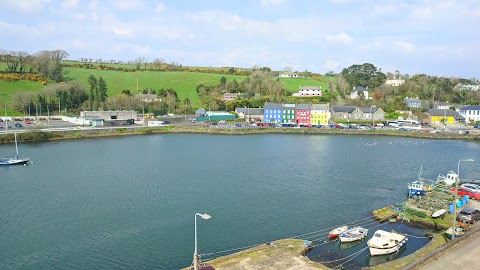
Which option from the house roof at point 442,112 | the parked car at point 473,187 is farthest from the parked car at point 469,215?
the house roof at point 442,112

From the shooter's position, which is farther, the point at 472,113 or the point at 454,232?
the point at 472,113

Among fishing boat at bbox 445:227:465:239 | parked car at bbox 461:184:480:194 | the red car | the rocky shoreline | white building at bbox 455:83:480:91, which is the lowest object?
fishing boat at bbox 445:227:465:239

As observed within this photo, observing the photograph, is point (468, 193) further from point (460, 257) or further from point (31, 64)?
point (31, 64)

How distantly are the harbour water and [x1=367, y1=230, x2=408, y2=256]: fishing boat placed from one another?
9.49ft

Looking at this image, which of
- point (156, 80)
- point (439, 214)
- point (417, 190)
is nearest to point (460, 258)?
point (439, 214)

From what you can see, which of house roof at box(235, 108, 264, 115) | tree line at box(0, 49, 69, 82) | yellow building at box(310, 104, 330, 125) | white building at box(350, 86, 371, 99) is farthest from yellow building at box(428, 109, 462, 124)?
tree line at box(0, 49, 69, 82)

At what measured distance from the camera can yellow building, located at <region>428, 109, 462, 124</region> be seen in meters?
58.7

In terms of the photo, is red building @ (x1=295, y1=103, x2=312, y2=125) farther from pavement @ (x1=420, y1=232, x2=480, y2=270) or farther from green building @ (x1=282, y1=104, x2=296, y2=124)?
pavement @ (x1=420, y1=232, x2=480, y2=270)

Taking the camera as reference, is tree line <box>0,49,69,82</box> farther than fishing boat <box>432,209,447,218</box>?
Yes

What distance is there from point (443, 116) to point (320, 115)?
20.6m

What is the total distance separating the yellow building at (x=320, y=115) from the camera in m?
56.8

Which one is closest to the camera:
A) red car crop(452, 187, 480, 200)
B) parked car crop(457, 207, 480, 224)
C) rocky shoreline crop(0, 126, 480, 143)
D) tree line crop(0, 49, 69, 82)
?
parked car crop(457, 207, 480, 224)

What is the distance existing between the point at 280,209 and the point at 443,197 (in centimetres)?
934

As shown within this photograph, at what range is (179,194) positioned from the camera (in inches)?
869
